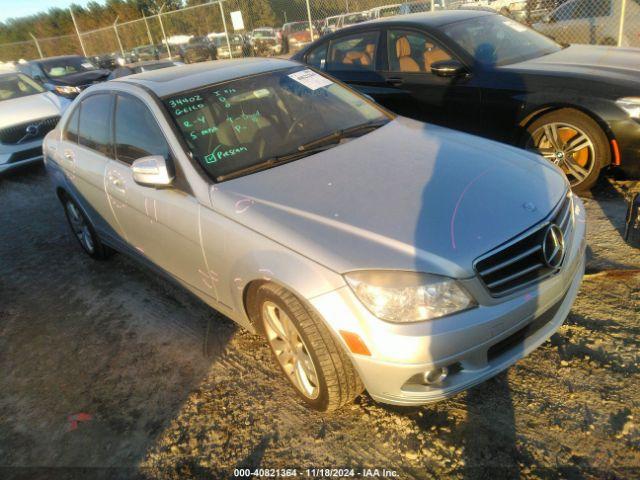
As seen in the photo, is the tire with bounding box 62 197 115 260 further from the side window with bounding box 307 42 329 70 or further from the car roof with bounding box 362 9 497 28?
the car roof with bounding box 362 9 497 28

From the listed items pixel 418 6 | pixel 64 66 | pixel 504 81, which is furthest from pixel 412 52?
pixel 64 66

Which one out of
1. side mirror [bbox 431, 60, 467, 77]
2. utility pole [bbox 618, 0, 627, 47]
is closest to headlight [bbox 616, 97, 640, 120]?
side mirror [bbox 431, 60, 467, 77]

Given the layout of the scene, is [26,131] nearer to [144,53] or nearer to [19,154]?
[19,154]

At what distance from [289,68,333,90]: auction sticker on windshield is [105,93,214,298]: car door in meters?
1.09

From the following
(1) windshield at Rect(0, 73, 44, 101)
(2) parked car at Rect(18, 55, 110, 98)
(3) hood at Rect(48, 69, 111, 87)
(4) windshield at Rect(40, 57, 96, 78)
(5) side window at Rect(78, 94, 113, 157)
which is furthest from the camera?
(4) windshield at Rect(40, 57, 96, 78)

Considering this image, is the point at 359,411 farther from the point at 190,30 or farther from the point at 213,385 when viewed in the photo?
the point at 190,30

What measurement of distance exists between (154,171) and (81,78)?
34.3 feet

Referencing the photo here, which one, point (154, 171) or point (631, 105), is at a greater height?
point (154, 171)

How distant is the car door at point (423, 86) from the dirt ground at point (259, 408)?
1.65m

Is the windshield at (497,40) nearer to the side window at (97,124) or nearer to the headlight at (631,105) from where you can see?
the headlight at (631,105)

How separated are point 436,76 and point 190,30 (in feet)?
58.9

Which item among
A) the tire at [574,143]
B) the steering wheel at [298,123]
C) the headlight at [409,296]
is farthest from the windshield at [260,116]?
the tire at [574,143]

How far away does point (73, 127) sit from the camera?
168 inches

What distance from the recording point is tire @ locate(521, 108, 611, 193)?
398cm
